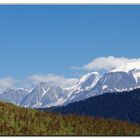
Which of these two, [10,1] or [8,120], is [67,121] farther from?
[10,1]

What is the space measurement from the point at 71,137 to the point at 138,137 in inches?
114

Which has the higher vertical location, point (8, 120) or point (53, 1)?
point (53, 1)

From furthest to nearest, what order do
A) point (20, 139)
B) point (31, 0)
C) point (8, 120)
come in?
point (31, 0)
point (8, 120)
point (20, 139)

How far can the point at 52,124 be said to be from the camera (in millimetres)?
23906

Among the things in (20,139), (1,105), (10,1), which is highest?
(10,1)

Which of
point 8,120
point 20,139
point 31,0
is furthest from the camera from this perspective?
point 31,0

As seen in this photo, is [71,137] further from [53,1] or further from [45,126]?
[53,1]

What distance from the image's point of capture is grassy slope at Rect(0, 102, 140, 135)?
2262cm

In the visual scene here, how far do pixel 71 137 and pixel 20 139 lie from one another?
2085 millimetres

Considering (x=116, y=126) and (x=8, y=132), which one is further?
(x=116, y=126)

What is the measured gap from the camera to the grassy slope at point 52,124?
22.6m

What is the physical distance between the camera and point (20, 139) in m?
21.7

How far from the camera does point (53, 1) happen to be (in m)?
26.2

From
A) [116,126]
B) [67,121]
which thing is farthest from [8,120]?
[116,126]
